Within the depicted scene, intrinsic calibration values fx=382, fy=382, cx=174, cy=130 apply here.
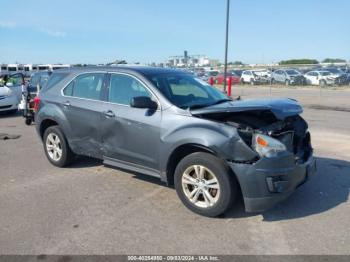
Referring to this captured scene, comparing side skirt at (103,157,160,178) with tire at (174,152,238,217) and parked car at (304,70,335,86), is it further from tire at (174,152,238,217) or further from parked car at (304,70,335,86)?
parked car at (304,70,335,86)

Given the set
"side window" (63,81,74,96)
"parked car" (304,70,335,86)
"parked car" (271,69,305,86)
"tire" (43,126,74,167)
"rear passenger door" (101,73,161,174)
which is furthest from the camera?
"parked car" (271,69,305,86)

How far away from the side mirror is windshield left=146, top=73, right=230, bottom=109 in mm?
229

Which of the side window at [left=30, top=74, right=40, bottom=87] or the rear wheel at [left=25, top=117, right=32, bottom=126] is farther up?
the side window at [left=30, top=74, right=40, bottom=87]

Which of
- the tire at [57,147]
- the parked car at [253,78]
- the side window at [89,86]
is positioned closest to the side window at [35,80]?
the tire at [57,147]

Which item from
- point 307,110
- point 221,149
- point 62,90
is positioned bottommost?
point 307,110

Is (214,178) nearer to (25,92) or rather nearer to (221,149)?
(221,149)

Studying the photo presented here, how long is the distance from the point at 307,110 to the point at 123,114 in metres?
12.2

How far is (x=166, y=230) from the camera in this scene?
4191 millimetres

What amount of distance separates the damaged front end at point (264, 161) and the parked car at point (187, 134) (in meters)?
0.01

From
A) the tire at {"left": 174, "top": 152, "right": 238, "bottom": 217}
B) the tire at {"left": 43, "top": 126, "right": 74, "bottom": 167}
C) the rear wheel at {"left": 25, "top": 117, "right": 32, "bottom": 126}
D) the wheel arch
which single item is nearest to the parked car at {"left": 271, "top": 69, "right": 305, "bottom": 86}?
the rear wheel at {"left": 25, "top": 117, "right": 32, "bottom": 126}

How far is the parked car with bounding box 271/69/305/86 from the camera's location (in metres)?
36.8

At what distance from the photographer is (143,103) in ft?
16.1

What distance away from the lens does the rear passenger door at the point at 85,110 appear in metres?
5.77

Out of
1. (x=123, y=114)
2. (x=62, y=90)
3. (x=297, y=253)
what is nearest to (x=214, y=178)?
(x=297, y=253)
